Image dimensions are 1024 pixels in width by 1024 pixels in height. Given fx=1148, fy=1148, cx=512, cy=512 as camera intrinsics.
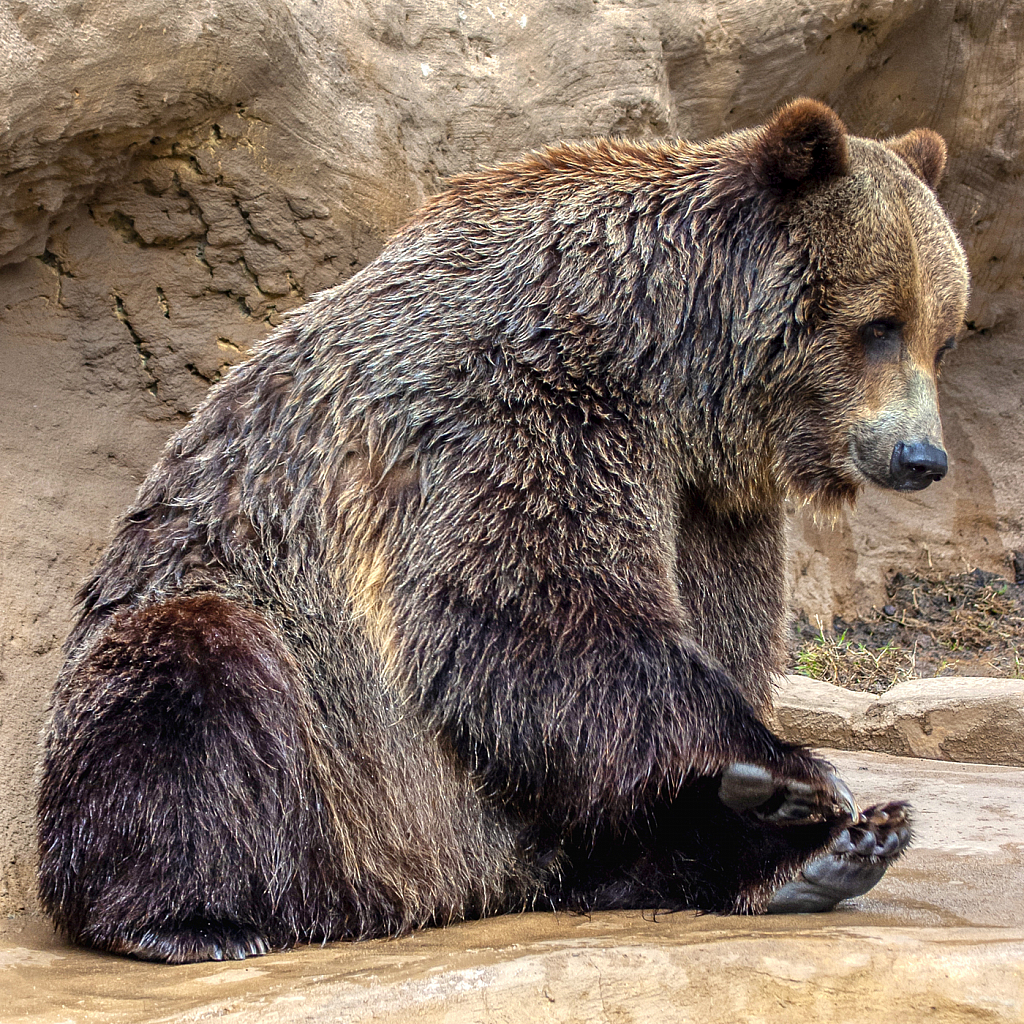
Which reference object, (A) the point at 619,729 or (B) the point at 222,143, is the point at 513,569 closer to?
(A) the point at 619,729

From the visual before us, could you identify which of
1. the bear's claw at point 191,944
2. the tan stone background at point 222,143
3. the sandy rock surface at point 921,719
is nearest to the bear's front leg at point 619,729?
the bear's claw at point 191,944

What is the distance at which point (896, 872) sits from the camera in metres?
4.03

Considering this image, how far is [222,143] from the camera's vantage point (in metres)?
5.41

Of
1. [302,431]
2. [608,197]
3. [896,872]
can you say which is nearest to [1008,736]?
[896,872]

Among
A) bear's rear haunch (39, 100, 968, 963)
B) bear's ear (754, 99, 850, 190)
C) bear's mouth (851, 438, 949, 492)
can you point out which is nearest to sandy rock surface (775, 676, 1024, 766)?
bear's mouth (851, 438, 949, 492)

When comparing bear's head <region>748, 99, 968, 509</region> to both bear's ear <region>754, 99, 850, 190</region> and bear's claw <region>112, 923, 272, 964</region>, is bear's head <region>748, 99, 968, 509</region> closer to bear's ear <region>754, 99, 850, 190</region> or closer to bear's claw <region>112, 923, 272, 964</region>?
bear's ear <region>754, 99, 850, 190</region>

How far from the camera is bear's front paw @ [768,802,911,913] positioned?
3.43m

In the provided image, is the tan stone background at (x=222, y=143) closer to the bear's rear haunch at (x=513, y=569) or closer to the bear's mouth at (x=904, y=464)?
the bear's rear haunch at (x=513, y=569)

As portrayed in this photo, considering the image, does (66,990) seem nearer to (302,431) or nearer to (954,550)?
(302,431)

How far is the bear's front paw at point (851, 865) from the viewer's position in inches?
135

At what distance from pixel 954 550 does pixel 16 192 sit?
7597 millimetres

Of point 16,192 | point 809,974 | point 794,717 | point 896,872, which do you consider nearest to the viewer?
point 809,974

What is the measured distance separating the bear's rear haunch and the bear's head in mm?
12

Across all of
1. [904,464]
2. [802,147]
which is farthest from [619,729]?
[802,147]
